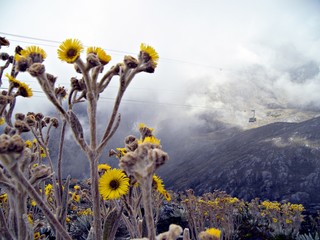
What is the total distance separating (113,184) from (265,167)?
2840 cm

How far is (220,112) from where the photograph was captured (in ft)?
184

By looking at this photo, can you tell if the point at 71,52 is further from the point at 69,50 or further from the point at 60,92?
the point at 60,92

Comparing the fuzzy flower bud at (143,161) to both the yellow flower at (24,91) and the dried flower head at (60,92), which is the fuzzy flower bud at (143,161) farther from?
the dried flower head at (60,92)

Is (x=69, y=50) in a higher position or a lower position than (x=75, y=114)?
higher

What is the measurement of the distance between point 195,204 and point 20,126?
674 cm

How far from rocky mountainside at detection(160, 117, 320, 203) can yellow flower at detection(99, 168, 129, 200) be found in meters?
22.2

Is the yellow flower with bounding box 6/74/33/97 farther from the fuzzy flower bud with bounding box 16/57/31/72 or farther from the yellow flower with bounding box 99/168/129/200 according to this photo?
the yellow flower with bounding box 99/168/129/200

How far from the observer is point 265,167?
90.4 feet

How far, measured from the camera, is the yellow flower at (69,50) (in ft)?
4.49

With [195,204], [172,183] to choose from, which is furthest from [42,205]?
[172,183]

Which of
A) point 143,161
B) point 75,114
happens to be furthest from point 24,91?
point 143,161

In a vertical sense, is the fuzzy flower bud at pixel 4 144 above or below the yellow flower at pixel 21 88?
below

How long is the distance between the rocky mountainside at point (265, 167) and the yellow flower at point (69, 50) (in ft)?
74.0

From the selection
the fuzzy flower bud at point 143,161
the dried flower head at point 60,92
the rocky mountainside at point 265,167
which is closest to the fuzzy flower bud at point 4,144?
the fuzzy flower bud at point 143,161
